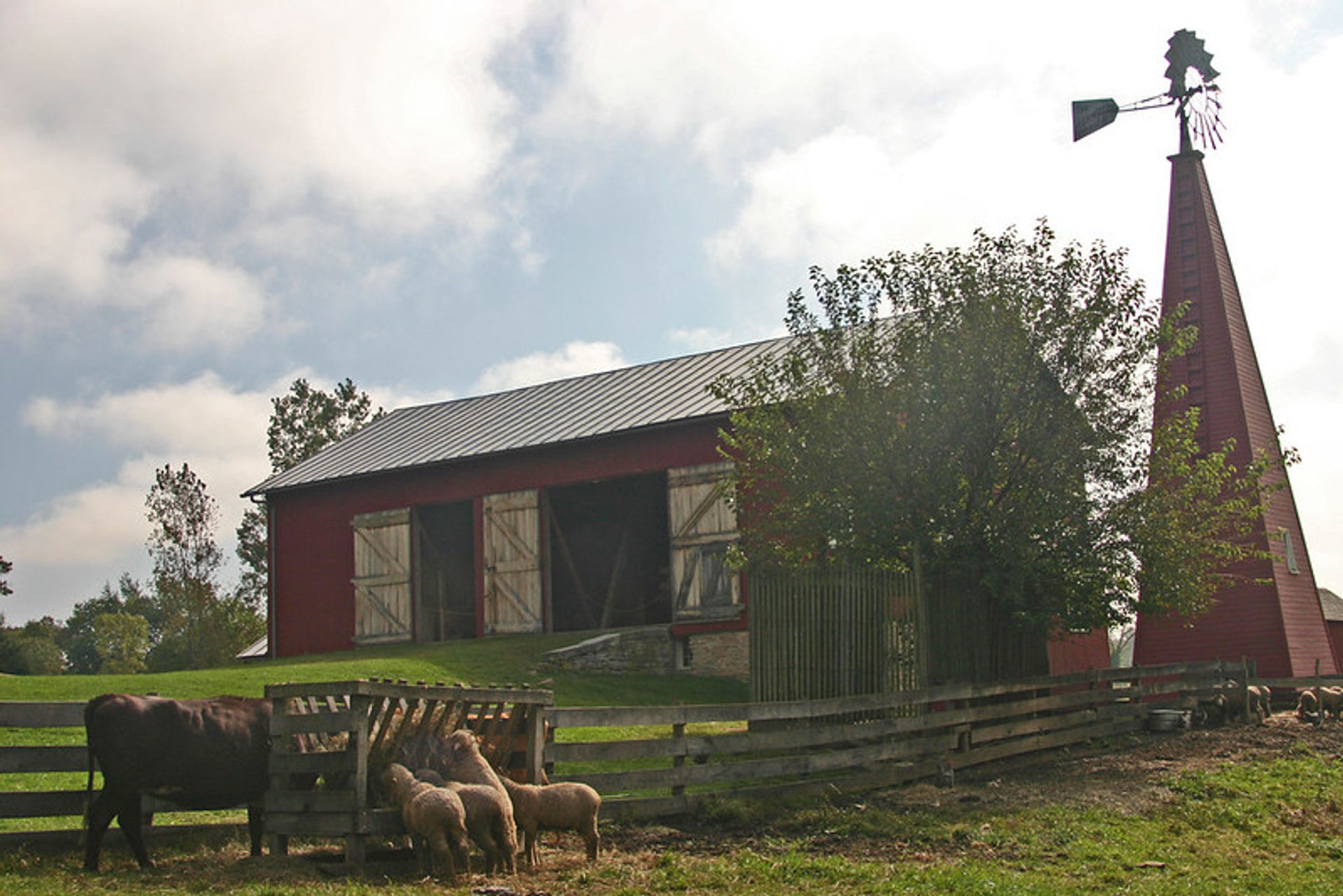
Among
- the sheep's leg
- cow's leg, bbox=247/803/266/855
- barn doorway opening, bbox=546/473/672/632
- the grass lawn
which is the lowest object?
the grass lawn

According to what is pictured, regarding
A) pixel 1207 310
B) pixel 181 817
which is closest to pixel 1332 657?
pixel 1207 310

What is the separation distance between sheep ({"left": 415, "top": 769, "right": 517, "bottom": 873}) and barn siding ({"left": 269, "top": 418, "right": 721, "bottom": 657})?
18.1m

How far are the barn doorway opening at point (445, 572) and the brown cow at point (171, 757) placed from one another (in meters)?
20.3

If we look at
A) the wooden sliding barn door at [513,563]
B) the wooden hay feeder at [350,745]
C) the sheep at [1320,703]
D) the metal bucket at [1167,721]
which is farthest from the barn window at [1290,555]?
the wooden hay feeder at [350,745]

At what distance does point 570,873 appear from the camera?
350 inches

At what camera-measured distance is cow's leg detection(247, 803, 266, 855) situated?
9344mm

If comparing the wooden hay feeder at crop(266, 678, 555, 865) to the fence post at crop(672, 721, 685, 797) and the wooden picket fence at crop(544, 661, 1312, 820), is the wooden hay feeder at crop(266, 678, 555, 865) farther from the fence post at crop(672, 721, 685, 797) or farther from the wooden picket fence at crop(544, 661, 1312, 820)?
the fence post at crop(672, 721, 685, 797)

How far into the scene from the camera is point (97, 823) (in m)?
8.63

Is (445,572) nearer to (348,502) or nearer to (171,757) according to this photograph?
(348,502)

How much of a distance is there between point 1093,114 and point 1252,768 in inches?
746

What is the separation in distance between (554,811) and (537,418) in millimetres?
21819

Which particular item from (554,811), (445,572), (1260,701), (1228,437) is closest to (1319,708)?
(1260,701)

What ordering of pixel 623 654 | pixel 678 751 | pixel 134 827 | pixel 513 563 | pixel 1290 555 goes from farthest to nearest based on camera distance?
pixel 513 563
pixel 1290 555
pixel 623 654
pixel 678 751
pixel 134 827

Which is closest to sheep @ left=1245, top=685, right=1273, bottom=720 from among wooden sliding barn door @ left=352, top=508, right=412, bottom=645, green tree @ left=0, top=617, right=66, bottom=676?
wooden sliding barn door @ left=352, top=508, right=412, bottom=645
